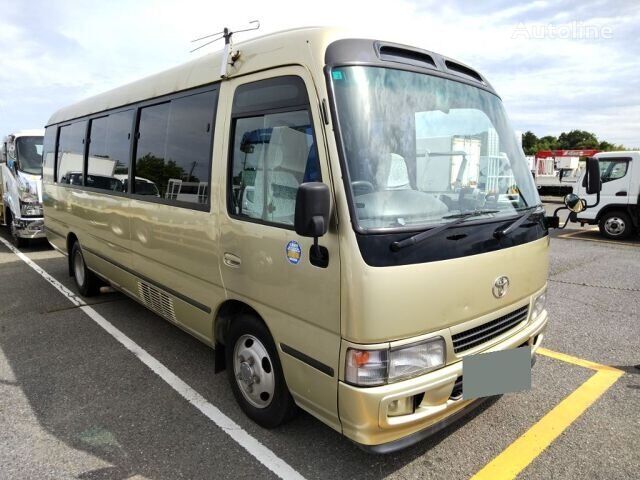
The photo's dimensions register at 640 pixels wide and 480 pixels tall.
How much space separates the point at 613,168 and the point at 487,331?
1048 cm

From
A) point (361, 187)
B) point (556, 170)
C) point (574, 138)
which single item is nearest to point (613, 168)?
point (361, 187)

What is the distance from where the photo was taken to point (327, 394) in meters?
2.29

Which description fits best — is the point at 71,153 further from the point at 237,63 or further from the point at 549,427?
the point at 549,427

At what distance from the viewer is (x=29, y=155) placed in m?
9.80

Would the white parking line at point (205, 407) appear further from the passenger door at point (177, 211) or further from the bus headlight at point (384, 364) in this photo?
the bus headlight at point (384, 364)

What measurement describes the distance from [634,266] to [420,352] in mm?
7556

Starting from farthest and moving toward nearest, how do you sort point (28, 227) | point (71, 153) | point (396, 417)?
point (28, 227), point (71, 153), point (396, 417)

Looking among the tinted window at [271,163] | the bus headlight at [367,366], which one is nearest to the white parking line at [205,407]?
the bus headlight at [367,366]

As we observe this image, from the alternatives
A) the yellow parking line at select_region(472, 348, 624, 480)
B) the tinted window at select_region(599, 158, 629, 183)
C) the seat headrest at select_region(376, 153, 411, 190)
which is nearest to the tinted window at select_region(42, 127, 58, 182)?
the seat headrest at select_region(376, 153, 411, 190)

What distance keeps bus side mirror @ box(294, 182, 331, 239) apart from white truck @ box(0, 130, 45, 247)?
9.28 meters

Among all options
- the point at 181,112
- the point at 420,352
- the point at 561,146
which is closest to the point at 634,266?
the point at 420,352

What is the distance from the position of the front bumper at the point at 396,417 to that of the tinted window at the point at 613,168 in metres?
10.7

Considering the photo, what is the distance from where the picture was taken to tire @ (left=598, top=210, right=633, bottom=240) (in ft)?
35.2

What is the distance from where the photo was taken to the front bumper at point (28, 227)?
365 inches
